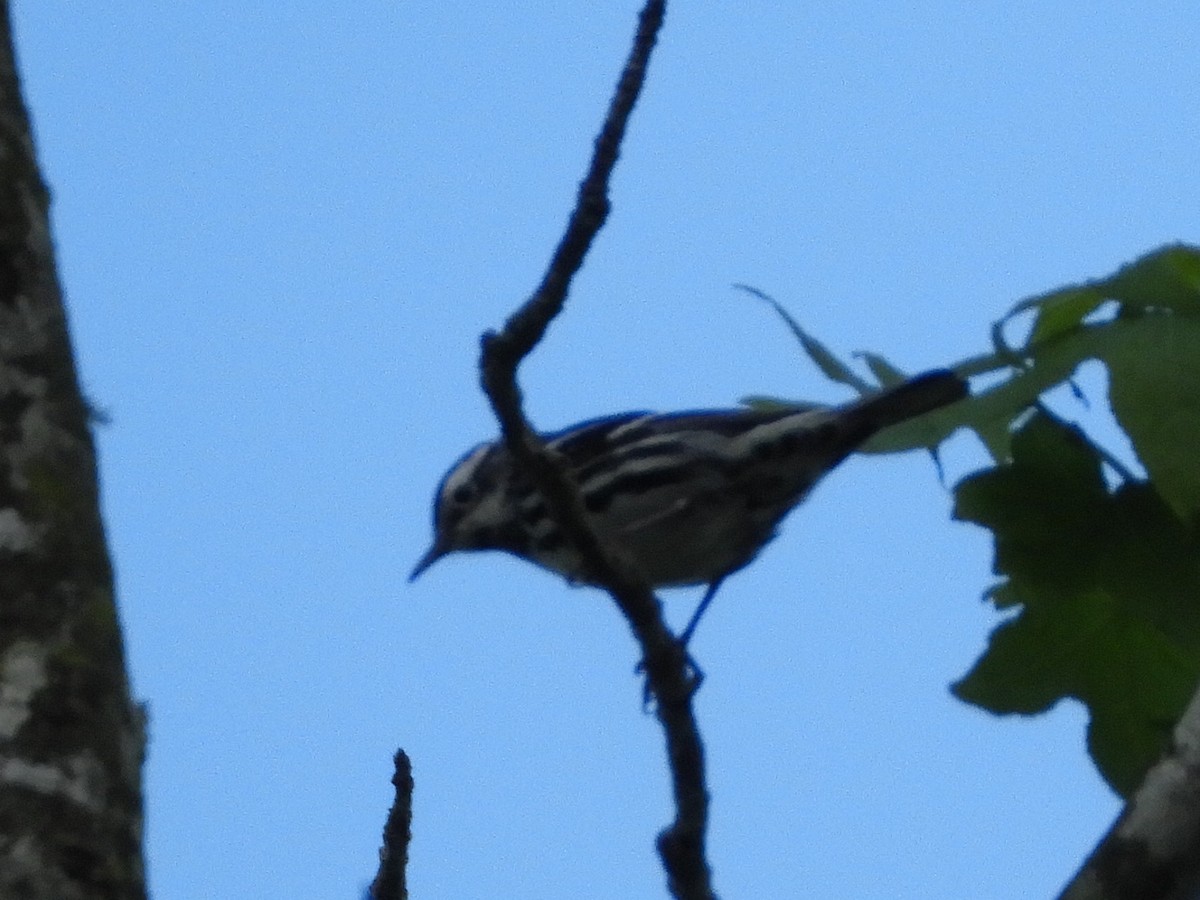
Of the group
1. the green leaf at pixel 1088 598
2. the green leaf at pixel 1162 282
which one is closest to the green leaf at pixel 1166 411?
the green leaf at pixel 1162 282

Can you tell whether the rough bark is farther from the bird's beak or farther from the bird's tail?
the bird's beak

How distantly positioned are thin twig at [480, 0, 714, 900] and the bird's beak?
305cm

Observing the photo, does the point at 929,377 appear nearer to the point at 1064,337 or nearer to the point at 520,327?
the point at 1064,337

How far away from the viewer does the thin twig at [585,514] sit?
348 centimetres

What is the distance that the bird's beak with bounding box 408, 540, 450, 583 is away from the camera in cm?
725

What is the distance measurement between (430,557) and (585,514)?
3.46 metres

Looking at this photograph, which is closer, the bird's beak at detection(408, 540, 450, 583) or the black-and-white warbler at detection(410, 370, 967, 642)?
the black-and-white warbler at detection(410, 370, 967, 642)

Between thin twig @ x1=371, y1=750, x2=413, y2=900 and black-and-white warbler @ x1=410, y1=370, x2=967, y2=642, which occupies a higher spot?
black-and-white warbler @ x1=410, y1=370, x2=967, y2=642

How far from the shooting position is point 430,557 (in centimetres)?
736

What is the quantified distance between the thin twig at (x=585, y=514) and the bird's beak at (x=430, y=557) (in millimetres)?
3052

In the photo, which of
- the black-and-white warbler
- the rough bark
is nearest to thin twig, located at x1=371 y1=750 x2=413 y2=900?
the rough bark

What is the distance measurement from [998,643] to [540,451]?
38.0 inches

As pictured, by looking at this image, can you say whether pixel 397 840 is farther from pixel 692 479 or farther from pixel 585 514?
pixel 692 479

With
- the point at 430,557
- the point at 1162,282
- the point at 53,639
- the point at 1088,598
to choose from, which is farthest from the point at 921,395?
the point at 430,557
